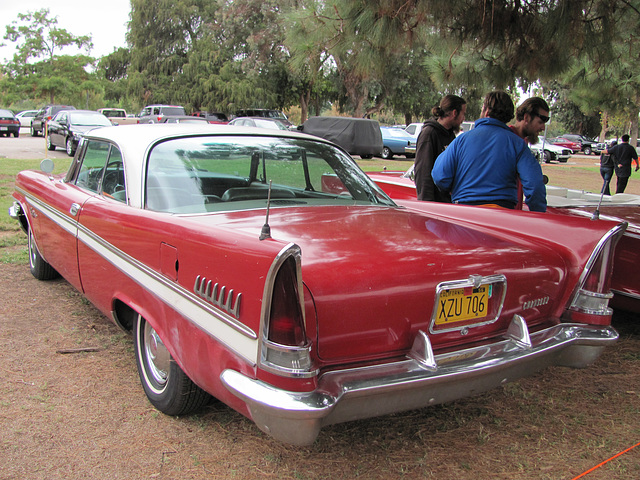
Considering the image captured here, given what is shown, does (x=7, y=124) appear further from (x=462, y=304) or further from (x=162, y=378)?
(x=462, y=304)

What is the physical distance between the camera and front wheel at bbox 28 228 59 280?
459cm

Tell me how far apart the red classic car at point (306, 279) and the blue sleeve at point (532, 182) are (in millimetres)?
582

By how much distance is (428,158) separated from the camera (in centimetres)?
434

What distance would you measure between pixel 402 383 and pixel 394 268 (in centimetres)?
44

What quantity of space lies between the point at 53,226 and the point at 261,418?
2.67 m

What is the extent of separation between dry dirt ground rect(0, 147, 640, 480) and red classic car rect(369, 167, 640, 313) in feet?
2.17

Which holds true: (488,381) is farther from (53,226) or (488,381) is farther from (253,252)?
(53,226)

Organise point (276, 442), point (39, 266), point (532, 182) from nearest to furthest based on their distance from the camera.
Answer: point (276, 442) < point (532, 182) < point (39, 266)

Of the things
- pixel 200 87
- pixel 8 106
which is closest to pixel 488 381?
pixel 200 87

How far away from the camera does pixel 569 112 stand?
56.3m

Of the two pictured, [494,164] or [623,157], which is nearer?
[494,164]

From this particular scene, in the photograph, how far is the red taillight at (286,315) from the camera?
6.05ft

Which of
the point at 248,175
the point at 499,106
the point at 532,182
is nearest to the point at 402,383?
the point at 248,175

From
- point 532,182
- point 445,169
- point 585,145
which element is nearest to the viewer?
point 532,182
